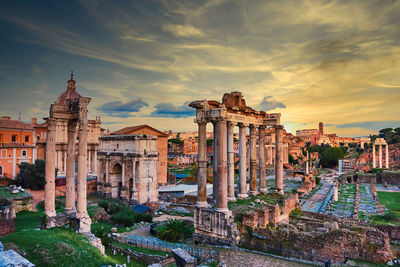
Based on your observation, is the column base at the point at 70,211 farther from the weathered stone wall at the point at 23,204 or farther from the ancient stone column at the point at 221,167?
the weathered stone wall at the point at 23,204

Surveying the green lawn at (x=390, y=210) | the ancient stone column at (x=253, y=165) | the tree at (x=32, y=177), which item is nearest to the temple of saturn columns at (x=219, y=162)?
the ancient stone column at (x=253, y=165)

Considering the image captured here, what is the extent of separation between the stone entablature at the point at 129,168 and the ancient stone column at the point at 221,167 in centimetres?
1912

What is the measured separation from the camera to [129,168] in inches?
1332

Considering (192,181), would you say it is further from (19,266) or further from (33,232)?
(19,266)

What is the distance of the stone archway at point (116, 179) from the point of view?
35.5 meters

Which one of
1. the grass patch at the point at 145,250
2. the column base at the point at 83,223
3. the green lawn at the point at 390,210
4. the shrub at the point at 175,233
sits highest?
the column base at the point at 83,223

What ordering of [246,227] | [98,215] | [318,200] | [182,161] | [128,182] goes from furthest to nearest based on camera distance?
[182,161] < [318,200] < [128,182] < [98,215] < [246,227]

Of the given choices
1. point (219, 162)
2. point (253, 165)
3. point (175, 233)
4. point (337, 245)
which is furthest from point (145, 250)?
point (253, 165)

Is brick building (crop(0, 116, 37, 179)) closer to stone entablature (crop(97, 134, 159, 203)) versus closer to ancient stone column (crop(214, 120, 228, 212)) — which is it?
stone entablature (crop(97, 134, 159, 203))

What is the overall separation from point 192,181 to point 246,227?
1599 inches

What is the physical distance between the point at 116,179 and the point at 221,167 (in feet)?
79.7

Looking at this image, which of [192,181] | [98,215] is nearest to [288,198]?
[98,215]

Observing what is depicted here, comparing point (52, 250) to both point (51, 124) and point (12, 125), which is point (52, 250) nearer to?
point (51, 124)

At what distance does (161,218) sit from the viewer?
26141 millimetres
